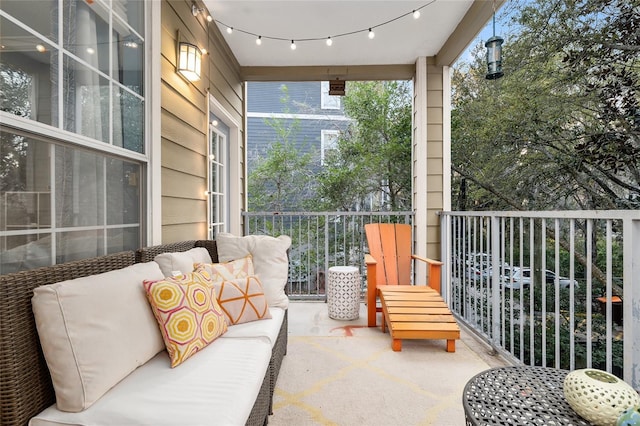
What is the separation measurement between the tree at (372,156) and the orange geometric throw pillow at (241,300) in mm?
3059

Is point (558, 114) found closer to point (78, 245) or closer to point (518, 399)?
point (518, 399)

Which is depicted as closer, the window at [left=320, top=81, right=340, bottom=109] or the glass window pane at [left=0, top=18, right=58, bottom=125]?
the glass window pane at [left=0, top=18, right=58, bottom=125]

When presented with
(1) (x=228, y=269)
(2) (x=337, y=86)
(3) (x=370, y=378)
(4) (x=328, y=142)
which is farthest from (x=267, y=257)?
(4) (x=328, y=142)

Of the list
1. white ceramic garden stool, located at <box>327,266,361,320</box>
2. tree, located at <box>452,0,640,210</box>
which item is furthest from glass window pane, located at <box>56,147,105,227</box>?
tree, located at <box>452,0,640,210</box>

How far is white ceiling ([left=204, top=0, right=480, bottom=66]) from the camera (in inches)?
109

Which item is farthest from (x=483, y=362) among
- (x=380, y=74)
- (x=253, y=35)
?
(x=253, y=35)

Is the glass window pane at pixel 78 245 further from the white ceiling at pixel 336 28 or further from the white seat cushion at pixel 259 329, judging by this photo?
the white ceiling at pixel 336 28

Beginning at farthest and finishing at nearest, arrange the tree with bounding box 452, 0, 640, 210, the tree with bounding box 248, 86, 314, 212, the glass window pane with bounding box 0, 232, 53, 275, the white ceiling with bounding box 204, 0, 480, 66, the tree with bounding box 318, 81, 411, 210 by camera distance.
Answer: the tree with bounding box 248, 86, 314, 212 → the tree with bounding box 318, 81, 411, 210 → the white ceiling with bounding box 204, 0, 480, 66 → the tree with bounding box 452, 0, 640, 210 → the glass window pane with bounding box 0, 232, 53, 275

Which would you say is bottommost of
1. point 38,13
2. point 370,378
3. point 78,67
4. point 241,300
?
point 370,378

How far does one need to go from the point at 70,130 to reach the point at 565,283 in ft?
13.4

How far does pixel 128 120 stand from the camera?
1.84 meters

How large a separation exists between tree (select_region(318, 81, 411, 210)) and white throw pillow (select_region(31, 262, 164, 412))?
3.77 meters

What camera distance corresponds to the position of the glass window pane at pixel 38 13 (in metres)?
1.16

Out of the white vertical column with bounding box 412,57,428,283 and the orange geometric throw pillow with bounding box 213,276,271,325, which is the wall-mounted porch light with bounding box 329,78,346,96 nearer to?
the white vertical column with bounding box 412,57,428,283
